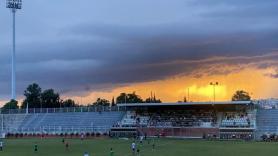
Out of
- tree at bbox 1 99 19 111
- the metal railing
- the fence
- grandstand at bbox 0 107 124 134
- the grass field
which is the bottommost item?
the grass field

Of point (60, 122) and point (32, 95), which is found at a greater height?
point (32, 95)

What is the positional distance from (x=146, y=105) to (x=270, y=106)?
2592 centimetres

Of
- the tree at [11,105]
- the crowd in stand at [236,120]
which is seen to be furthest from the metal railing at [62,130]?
the crowd in stand at [236,120]

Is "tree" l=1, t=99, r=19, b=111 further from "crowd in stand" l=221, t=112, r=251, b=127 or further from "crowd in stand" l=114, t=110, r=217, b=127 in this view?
"crowd in stand" l=221, t=112, r=251, b=127

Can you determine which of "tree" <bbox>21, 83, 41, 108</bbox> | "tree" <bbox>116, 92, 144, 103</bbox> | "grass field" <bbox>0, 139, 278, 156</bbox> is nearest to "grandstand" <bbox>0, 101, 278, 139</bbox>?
"grass field" <bbox>0, 139, 278, 156</bbox>

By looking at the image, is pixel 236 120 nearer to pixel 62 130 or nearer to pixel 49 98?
pixel 62 130

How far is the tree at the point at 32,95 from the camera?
175750mm

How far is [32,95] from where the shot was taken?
177875 millimetres

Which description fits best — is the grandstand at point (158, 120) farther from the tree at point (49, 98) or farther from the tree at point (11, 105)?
the tree at point (49, 98)

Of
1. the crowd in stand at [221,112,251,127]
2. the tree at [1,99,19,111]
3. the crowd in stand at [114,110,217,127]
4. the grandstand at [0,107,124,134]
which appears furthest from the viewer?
the tree at [1,99,19,111]

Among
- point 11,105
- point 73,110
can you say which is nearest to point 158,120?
point 73,110

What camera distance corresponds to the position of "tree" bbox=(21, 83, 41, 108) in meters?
176

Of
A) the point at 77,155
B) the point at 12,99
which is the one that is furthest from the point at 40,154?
the point at 12,99

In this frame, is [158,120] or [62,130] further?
[62,130]
